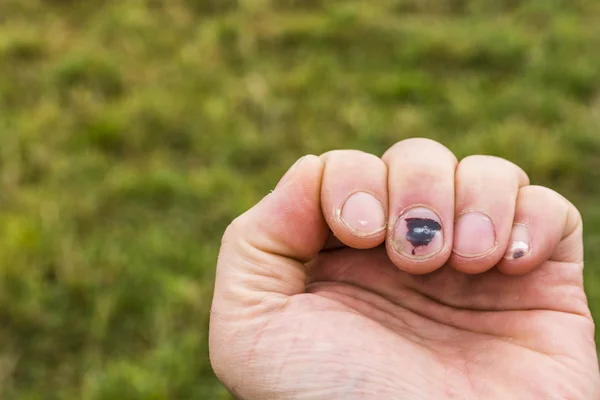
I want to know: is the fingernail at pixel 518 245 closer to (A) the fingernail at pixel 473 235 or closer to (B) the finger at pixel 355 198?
(A) the fingernail at pixel 473 235

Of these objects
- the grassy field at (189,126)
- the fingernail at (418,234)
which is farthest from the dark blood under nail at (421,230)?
the grassy field at (189,126)

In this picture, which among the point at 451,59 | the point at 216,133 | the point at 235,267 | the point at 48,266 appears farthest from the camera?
the point at 451,59

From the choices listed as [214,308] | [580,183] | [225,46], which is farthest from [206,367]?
[225,46]

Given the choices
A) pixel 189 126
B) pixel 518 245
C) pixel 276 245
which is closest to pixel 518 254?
pixel 518 245

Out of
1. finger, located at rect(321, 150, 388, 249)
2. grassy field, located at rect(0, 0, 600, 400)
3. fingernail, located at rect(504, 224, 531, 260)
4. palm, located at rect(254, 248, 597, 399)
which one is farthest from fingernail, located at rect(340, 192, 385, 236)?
grassy field, located at rect(0, 0, 600, 400)

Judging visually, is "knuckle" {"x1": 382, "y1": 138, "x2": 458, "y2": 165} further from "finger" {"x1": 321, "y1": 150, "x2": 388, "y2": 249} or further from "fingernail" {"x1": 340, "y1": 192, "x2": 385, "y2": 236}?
"fingernail" {"x1": 340, "y1": 192, "x2": 385, "y2": 236}

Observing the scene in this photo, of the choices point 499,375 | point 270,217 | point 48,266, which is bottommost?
point 48,266

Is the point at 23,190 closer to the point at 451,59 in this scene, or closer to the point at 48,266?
the point at 48,266
